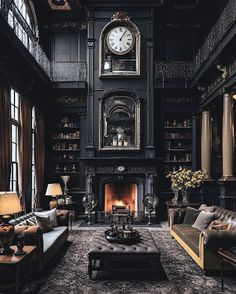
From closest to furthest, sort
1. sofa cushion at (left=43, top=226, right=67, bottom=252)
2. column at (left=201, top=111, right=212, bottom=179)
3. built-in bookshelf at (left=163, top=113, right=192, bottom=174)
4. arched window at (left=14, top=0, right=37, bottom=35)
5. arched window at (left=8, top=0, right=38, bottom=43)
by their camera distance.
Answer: sofa cushion at (left=43, top=226, right=67, bottom=252), arched window at (left=8, top=0, right=38, bottom=43), arched window at (left=14, top=0, right=37, bottom=35), column at (left=201, top=111, right=212, bottom=179), built-in bookshelf at (left=163, top=113, right=192, bottom=174)

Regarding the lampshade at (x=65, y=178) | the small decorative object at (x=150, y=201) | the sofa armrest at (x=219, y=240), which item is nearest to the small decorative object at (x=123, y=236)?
the sofa armrest at (x=219, y=240)

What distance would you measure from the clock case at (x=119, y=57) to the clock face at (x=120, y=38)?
9cm

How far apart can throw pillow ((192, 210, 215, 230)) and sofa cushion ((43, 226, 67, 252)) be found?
2.67 m

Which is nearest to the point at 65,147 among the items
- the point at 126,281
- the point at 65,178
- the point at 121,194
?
the point at 65,178

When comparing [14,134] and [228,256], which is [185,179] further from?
[228,256]

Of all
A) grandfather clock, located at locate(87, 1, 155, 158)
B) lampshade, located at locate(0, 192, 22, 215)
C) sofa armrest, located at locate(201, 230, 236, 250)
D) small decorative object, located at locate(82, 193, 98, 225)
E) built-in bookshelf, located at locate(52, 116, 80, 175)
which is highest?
grandfather clock, located at locate(87, 1, 155, 158)

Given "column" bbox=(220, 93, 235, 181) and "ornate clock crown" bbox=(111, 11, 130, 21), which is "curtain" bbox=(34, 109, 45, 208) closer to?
"ornate clock crown" bbox=(111, 11, 130, 21)

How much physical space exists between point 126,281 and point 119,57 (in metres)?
7.96

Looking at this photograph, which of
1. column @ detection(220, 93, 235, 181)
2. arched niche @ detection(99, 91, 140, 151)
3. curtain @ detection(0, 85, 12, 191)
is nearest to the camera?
curtain @ detection(0, 85, 12, 191)

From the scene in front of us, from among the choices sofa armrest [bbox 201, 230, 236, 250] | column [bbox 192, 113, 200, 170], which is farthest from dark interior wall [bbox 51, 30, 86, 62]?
sofa armrest [bbox 201, 230, 236, 250]

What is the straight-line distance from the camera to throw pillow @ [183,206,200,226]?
25.5ft

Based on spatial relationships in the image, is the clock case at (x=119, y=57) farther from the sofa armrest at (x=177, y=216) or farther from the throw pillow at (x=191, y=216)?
the throw pillow at (x=191, y=216)

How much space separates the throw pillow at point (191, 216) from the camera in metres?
7.79

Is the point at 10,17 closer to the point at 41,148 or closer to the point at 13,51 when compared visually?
the point at 13,51
